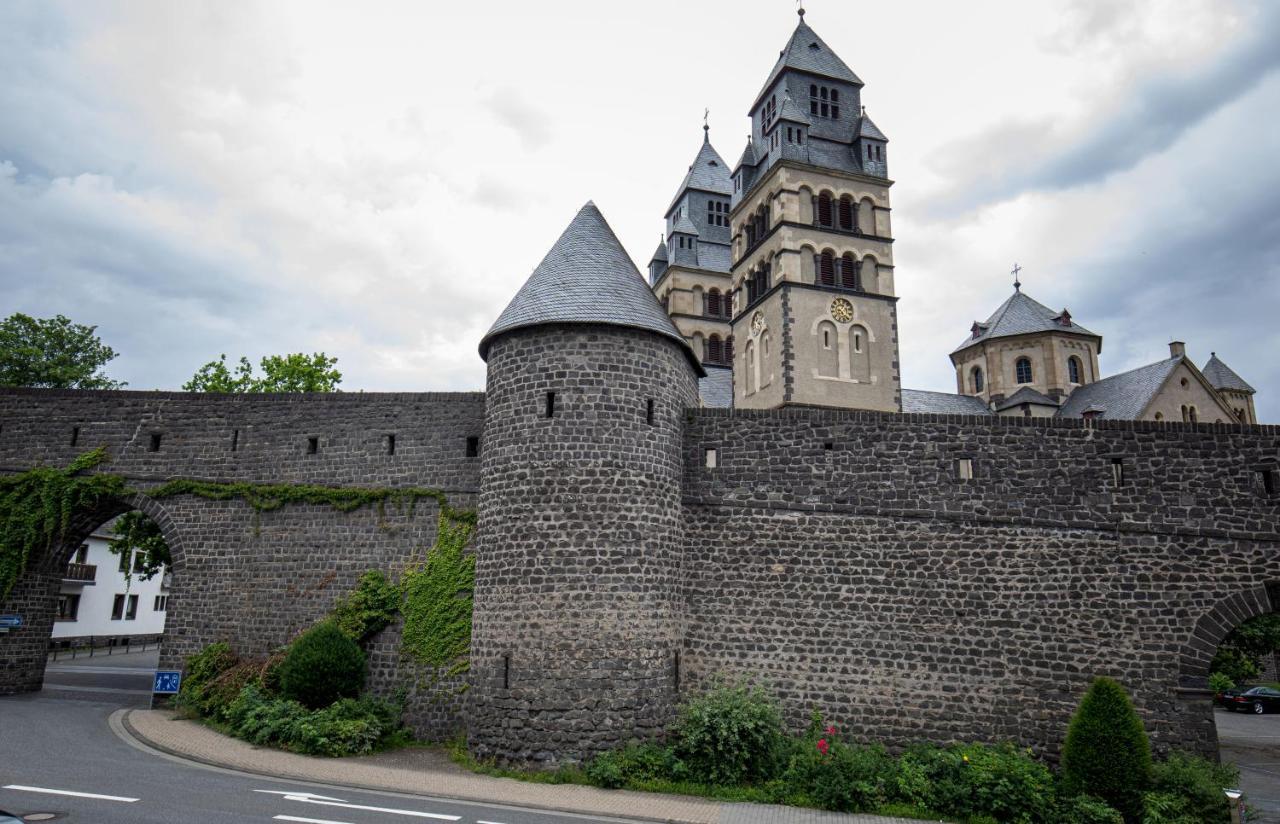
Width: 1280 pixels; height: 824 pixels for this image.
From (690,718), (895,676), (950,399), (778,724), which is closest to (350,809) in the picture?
(690,718)

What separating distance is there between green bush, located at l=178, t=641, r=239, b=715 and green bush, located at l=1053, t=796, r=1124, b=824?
48.6 feet

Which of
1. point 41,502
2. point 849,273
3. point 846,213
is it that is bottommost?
point 41,502

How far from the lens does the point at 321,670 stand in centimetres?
1496

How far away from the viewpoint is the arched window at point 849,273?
4275 cm

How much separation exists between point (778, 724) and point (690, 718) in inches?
59.5

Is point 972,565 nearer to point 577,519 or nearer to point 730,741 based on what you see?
point 730,741

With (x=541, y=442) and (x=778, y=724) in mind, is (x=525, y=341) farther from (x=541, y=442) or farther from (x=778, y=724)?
(x=778, y=724)

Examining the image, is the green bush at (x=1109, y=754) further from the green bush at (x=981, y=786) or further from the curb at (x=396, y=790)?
the curb at (x=396, y=790)

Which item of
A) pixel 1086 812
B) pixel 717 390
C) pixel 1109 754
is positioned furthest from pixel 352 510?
pixel 717 390

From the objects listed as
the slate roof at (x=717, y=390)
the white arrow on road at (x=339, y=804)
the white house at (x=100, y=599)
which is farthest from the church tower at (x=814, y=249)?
the white arrow on road at (x=339, y=804)

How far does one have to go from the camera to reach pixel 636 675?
44.8 ft

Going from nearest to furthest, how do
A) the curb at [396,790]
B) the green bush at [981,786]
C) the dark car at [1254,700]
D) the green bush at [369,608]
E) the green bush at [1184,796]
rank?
1. the curb at [396,790]
2. the green bush at [1184,796]
3. the green bush at [981,786]
4. the green bush at [369,608]
5. the dark car at [1254,700]

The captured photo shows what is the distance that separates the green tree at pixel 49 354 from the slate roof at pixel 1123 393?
43393mm

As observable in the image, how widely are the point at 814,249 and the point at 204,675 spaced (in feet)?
112
